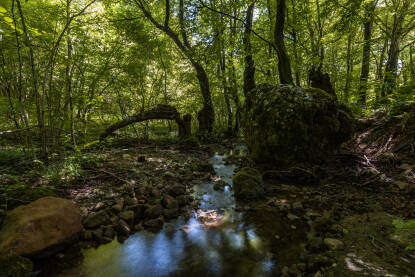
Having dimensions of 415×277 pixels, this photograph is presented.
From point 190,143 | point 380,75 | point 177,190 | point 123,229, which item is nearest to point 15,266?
point 123,229

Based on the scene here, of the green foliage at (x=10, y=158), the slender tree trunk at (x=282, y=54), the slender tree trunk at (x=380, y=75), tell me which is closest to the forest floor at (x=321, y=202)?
the green foliage at (x=10, y=158)

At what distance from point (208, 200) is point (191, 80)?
960 cm

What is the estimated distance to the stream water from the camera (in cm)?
230

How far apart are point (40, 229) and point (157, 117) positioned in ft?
22.5

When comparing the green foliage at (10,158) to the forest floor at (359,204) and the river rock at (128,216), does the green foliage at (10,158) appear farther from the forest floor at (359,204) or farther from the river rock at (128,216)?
the forest floor at (359,204)

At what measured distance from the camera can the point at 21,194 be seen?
118 inches

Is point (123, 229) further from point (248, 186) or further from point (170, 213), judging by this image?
point (248, 186)

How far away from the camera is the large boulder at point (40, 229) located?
218cm

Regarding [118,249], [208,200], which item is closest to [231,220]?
[208,200]

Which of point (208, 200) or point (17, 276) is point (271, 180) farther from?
point (17, 276)

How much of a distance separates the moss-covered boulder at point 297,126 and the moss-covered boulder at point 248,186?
116 centimetres

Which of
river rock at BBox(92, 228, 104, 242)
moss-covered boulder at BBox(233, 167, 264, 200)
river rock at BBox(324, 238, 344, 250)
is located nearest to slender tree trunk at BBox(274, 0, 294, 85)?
moss-covered boulder at BBox(233, 167, 264, 200)

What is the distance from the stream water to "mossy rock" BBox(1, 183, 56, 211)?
1.30m

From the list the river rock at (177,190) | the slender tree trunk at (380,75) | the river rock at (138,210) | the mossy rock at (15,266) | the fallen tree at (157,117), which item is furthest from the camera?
the fallen tree at (157,117)
